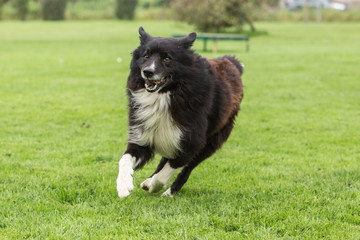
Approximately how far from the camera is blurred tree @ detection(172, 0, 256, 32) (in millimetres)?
31734

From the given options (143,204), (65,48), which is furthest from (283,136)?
(65,48)

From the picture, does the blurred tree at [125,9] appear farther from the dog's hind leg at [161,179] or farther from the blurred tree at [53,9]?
the dog's hind leg at [161,179]

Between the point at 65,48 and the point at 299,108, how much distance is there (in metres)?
16.2

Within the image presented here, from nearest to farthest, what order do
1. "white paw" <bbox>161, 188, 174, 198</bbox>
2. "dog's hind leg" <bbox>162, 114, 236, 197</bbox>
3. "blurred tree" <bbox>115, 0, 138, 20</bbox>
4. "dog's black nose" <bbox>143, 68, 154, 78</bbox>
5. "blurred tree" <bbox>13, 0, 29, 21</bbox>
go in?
"dog's black nose" <bbox>143, 68, 154, 78</bbox>, "white paw" <bbox>161, 188, 174, 198</bbox>, "dog's hind leg" <bbox>162, 114, 236, 197</bbox>, "blurred tree" <bbox>13, 0, 29, 21</bbox>, "blurred tree" <bbox>115, 0, 138, 20</bbox>

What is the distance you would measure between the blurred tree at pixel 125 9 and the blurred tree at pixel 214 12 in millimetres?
22608

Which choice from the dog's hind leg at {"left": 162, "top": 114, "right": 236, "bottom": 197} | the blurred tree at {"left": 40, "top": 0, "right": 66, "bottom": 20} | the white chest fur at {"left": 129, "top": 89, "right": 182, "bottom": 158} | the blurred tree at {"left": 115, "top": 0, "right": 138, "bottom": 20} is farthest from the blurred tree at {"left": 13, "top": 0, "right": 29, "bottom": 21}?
the white chest fur at {"left": 129, "top": 89, "right": 182, "bottom": 158}

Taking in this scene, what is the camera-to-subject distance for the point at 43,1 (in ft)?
171

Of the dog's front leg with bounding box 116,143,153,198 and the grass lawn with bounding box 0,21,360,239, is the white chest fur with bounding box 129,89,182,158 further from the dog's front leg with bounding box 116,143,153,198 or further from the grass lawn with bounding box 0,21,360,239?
the grass lawn with bounding box 0,21,360,239

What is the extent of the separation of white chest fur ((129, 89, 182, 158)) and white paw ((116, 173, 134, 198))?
50cm

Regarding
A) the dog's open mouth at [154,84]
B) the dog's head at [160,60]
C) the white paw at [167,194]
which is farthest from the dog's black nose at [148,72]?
the white paw at [167,194]

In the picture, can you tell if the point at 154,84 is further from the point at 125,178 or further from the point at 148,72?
the point at 125,178

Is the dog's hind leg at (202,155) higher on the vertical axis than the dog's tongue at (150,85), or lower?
lower

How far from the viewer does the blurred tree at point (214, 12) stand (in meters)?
31.7

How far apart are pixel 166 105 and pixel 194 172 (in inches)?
61.6
